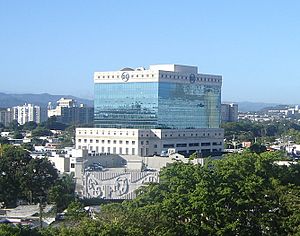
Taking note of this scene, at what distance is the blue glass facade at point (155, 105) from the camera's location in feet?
109

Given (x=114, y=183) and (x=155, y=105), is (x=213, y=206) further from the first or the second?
(x=155, y=105)

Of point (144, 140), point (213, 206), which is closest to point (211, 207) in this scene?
point (213, 206)

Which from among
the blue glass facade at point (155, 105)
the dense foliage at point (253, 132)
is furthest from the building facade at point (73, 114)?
the blue glass facade at point (155, 105)

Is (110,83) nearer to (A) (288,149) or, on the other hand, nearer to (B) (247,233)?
(A) (288,149)

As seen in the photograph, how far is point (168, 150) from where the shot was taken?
3127 cm

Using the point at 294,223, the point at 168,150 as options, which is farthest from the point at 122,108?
the point at 294,223

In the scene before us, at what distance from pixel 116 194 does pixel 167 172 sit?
29.5 feet

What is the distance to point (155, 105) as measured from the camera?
33.1 m

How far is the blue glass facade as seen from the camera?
33156mm

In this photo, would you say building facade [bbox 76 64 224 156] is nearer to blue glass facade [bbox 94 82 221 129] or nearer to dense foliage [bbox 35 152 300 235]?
blue glass facade [bbox 94 82 221 129]

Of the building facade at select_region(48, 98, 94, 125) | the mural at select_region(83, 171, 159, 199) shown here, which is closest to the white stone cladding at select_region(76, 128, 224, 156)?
the mural at select_region(83, 171, 159, 199)

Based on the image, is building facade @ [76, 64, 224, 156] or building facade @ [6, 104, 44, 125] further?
building facade @ [6, 104, 44, 125]

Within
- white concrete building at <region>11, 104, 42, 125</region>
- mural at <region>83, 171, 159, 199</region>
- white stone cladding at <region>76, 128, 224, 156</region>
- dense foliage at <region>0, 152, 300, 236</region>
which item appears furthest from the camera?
white concrete building at <region>11, 104, 42, 125</region>

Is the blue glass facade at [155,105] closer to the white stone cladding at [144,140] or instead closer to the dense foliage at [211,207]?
the white stone cladding at [144,140]
